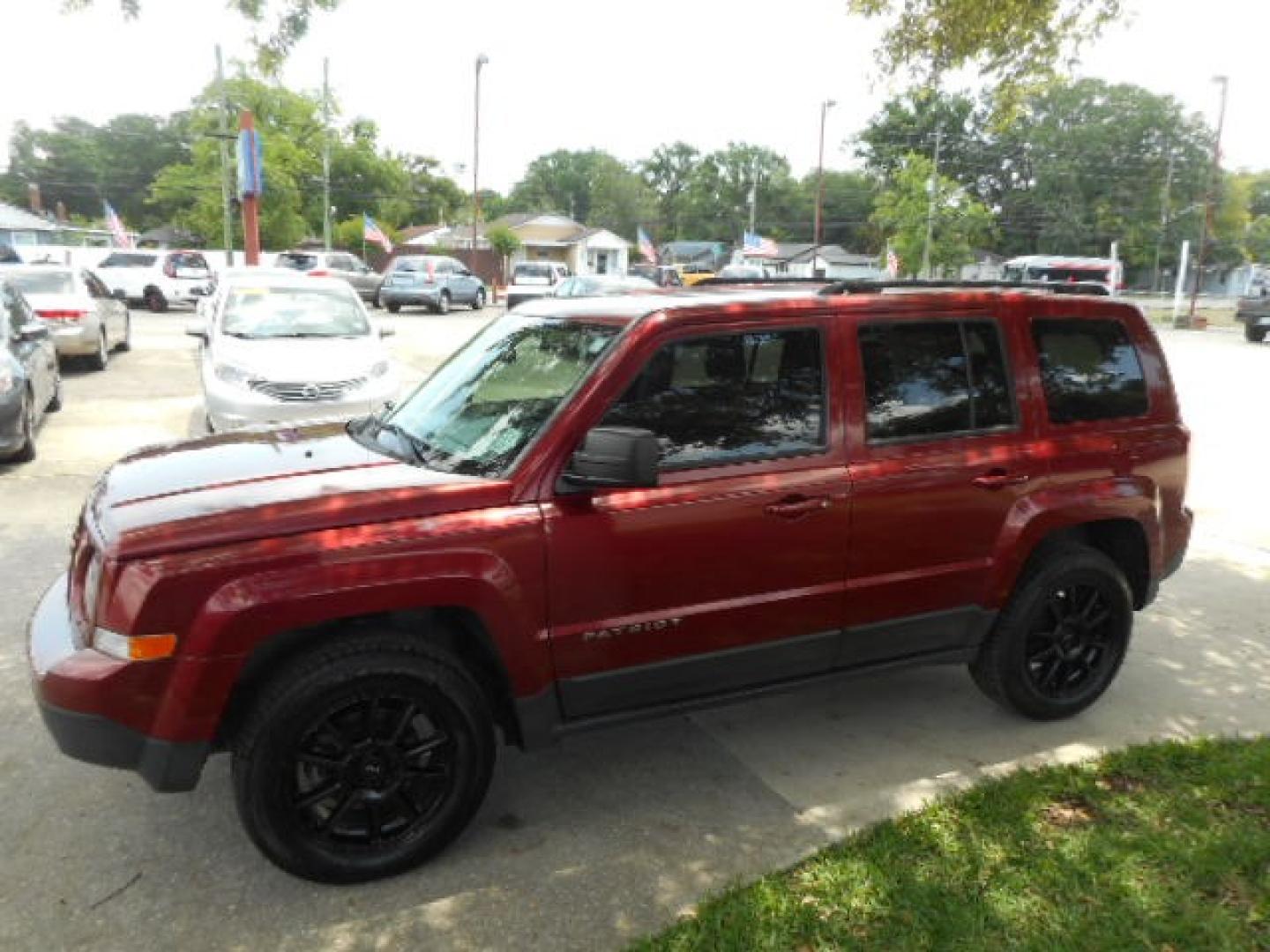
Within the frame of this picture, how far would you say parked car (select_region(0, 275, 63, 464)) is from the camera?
796cm

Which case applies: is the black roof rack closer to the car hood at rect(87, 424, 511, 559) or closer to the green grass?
the car hood at rect(87, 424, 511, 559)

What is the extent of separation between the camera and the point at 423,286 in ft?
94.6

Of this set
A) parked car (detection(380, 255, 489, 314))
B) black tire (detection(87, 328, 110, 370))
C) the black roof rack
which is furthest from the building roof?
the black roof rack

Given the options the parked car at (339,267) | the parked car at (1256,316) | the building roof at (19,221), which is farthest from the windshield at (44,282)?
the building roof at (19,221)

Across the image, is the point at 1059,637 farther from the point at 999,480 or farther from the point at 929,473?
the point at 929,473

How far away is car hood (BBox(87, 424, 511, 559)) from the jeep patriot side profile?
15mm

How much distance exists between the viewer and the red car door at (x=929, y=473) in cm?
350

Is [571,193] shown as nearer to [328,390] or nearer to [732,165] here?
[732,165]

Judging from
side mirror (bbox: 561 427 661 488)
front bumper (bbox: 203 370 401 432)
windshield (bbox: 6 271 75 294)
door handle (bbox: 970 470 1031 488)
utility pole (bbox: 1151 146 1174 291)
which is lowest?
front bumper (bbox: 203 370 401 432)

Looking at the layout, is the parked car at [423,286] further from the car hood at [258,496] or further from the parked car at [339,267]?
the car hood at [258,496]

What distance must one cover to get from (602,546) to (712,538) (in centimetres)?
39

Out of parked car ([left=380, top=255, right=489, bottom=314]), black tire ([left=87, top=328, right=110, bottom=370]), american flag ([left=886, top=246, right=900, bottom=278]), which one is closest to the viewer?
black tire ([left=87, top=328, right=110, bottom=370])

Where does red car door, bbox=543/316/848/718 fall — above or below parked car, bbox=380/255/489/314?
below

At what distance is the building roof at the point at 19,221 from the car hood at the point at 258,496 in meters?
58.6
